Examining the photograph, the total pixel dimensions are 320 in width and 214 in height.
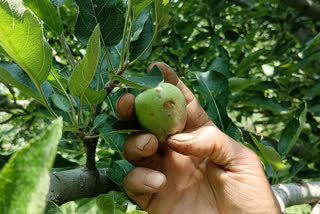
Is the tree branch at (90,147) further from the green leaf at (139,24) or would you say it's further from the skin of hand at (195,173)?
the green leaf at (139,24)

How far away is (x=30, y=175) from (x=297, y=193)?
3.61 feet

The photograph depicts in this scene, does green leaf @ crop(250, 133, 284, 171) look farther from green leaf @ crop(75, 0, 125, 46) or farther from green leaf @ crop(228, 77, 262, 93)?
green leaf @ crop(75, 0, 125, 46)

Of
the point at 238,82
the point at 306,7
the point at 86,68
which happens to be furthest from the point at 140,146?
the point at 306,7

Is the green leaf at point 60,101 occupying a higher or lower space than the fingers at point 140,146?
higher

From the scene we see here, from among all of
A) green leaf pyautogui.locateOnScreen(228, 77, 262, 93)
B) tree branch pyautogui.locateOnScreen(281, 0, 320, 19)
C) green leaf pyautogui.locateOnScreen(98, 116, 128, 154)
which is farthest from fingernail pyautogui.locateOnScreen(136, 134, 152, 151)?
tree branch pyautogui.locateOnScreen(281, 0, 320, 19)

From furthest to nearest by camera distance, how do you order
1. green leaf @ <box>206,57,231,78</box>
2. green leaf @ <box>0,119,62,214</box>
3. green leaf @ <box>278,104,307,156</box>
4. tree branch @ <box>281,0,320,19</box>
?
tree branch @ <box>281,0,320,19</box>, green leaf @ <box>206,57,231,78</box>, green leaf @ <box>278,104,307,156</box>, green leaf @ <box>0,119,62,214</box>

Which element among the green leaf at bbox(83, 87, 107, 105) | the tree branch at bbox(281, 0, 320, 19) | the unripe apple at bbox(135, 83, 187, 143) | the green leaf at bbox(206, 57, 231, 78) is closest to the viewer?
the green leaf at bbox(83, 87, 107, 105)

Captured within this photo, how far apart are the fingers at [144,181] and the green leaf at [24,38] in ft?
1.23

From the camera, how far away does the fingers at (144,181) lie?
2.60ft

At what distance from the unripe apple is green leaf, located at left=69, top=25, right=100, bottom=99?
185 mm

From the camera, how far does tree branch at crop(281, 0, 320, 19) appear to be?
185cm

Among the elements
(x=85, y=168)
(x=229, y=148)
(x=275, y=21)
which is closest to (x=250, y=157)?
(x=229, y=148)

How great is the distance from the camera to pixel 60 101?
0.82m

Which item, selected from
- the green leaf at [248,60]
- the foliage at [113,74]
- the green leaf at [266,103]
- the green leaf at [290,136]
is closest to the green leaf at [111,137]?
the foliage at [113,74]
